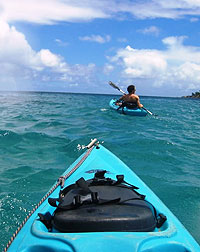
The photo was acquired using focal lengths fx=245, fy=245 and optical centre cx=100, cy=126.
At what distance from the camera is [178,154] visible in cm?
623

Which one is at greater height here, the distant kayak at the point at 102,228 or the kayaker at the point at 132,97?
the kayaker at the point at 132,97

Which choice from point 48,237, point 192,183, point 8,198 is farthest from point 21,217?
point 192,183

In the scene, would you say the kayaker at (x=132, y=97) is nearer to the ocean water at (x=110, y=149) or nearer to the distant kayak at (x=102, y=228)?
the ocean water at (x=110, y=149)

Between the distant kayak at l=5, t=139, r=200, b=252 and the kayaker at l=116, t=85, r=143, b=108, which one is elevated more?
the kayaker at l=116, t=85, r=143, b=108

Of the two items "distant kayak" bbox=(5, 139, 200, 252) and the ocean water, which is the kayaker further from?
"distant kayak" bbox=(5, 139, 200, 252)

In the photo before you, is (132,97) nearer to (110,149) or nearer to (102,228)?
(110,149)

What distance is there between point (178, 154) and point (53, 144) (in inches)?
130

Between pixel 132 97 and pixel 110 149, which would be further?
pixel 132 97

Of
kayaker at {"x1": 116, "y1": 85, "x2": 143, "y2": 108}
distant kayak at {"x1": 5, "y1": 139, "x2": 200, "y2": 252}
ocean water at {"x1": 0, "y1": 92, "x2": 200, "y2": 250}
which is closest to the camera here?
distant kayak at {"x1": 5, "y1": 139, "x2": 200, "y2": 252}

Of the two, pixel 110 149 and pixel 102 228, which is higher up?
pixel 102 228

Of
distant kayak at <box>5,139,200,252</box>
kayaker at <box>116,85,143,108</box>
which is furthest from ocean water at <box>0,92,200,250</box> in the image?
kayaker at <box>116,85,143,108</box>

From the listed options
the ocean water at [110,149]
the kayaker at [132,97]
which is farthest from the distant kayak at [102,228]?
the kayaker at [132,97]

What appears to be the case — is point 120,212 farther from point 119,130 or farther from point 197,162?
point 119,130

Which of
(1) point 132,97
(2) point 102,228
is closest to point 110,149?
(2) point 102,228
